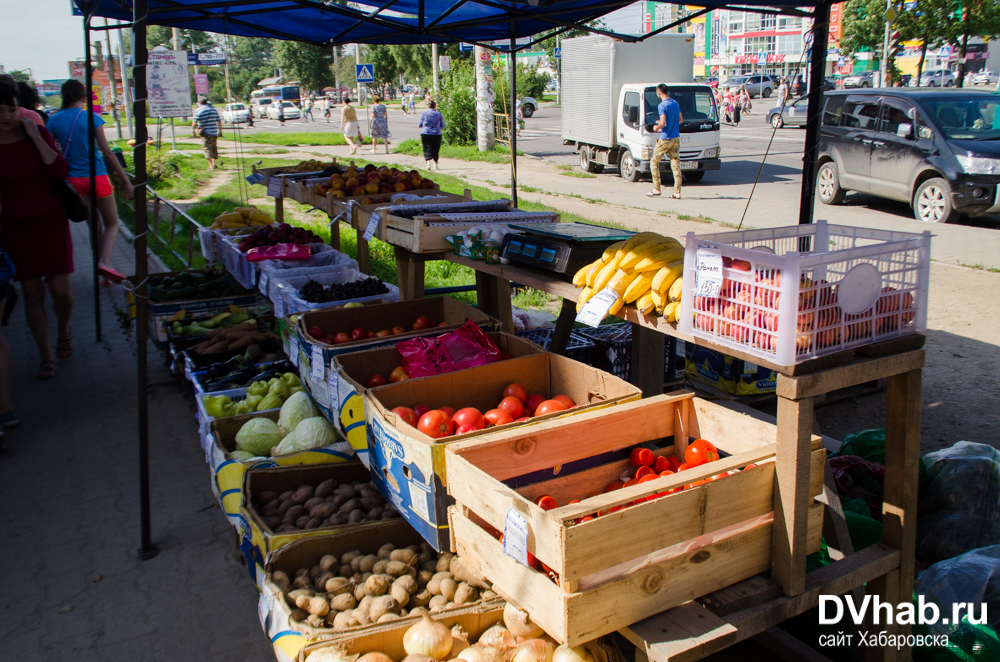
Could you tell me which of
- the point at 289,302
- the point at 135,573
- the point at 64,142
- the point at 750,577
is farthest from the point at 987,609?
the point at 64,142

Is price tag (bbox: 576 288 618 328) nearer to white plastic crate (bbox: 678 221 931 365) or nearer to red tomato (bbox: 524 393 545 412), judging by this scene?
white plastic crate (bbox: 678 221 931 365)

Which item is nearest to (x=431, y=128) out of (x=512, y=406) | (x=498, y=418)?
(x=512, y=406)

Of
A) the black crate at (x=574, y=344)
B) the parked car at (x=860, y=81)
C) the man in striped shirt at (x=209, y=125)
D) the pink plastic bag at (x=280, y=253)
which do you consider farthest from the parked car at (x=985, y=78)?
the pink plastic bag at (x=280, y=253)

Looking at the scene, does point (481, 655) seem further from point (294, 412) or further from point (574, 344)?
point (574, 344)

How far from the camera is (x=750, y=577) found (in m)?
2.30

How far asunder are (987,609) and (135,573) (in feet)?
11.7

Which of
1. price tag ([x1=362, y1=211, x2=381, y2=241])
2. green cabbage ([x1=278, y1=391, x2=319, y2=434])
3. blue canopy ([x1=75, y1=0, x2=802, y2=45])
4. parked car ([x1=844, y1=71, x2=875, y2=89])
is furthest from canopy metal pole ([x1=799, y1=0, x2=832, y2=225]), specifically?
parked car ([x1=844, y1=71, x2=875, y2=89])

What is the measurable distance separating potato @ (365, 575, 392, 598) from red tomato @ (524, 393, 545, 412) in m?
0.96

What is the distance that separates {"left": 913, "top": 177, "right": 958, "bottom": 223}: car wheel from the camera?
10766mm

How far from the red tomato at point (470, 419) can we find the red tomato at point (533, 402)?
0.37 metres

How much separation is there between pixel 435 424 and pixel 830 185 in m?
11.9

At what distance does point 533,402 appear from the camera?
3320 millimetres

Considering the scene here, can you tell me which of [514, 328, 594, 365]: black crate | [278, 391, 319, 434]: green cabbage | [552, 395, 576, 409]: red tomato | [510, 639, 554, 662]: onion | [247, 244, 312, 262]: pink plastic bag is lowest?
[510, 639, 554, 662]: onion

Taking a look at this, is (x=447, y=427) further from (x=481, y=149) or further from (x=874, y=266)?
(x=481, y=149)
